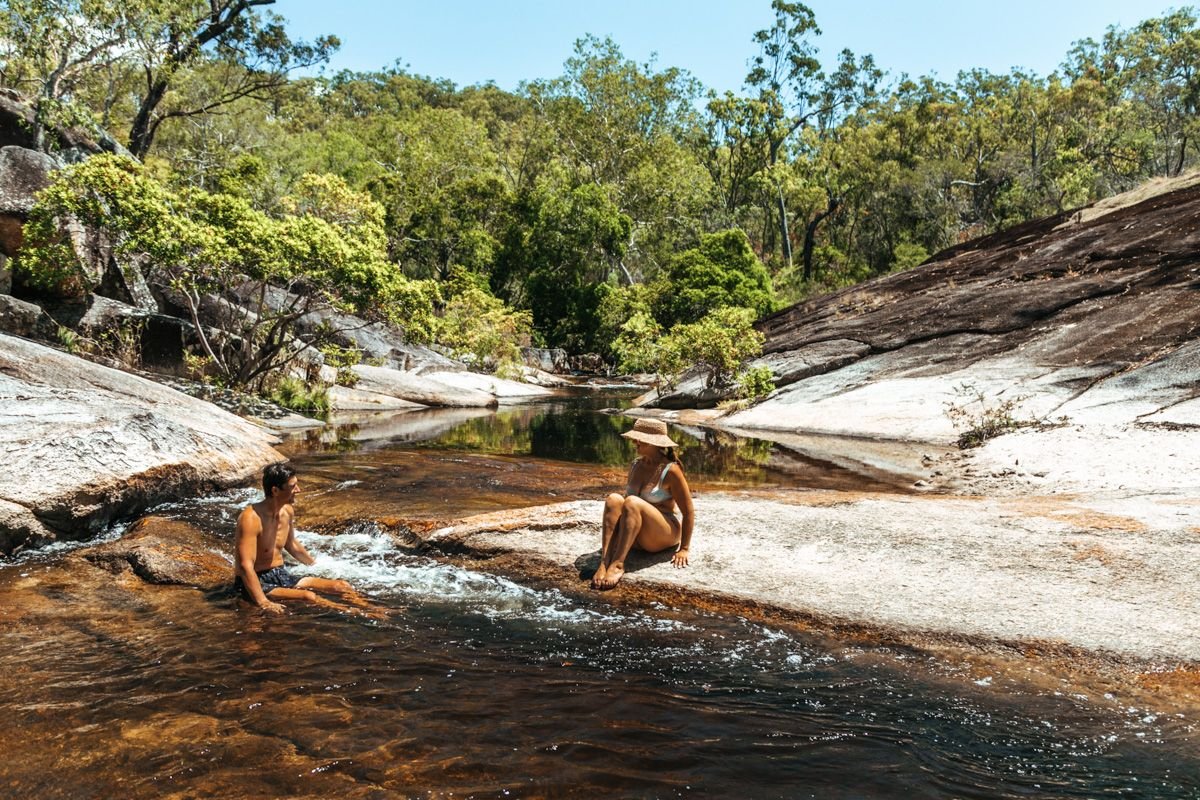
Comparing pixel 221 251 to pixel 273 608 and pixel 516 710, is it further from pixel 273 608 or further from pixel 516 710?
pixel 516 710

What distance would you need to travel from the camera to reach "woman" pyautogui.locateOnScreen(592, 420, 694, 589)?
23.0 ft

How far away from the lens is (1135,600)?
611 centimetres

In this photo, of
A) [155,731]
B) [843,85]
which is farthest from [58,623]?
[843,85]

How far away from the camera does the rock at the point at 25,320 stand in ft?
59.2

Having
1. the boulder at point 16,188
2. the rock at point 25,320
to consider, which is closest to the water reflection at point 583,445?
the rock at point 25,320

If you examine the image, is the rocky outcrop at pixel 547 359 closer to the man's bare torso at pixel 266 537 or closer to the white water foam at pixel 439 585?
the white water foam at pixel 439 585

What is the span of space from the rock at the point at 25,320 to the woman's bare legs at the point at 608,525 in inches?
675

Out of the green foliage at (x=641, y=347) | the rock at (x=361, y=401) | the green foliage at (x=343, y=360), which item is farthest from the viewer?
the green foliage at (x=641, y=347)

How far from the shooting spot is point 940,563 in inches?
275

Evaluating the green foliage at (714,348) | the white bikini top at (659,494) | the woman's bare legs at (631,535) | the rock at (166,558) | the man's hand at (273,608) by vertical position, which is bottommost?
the rock at (166,558)

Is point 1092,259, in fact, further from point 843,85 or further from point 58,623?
point 843,85

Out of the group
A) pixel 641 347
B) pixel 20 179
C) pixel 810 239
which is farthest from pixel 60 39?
pixel 810 239

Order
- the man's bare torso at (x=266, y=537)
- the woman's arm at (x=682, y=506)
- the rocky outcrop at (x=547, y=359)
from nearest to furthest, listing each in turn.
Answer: the man's bare torso at (x=266, y=537)
the woman's arm at (x=682, y=506)
the rocky outcrop at (x=547, y=359)

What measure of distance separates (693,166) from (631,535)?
53.3m
